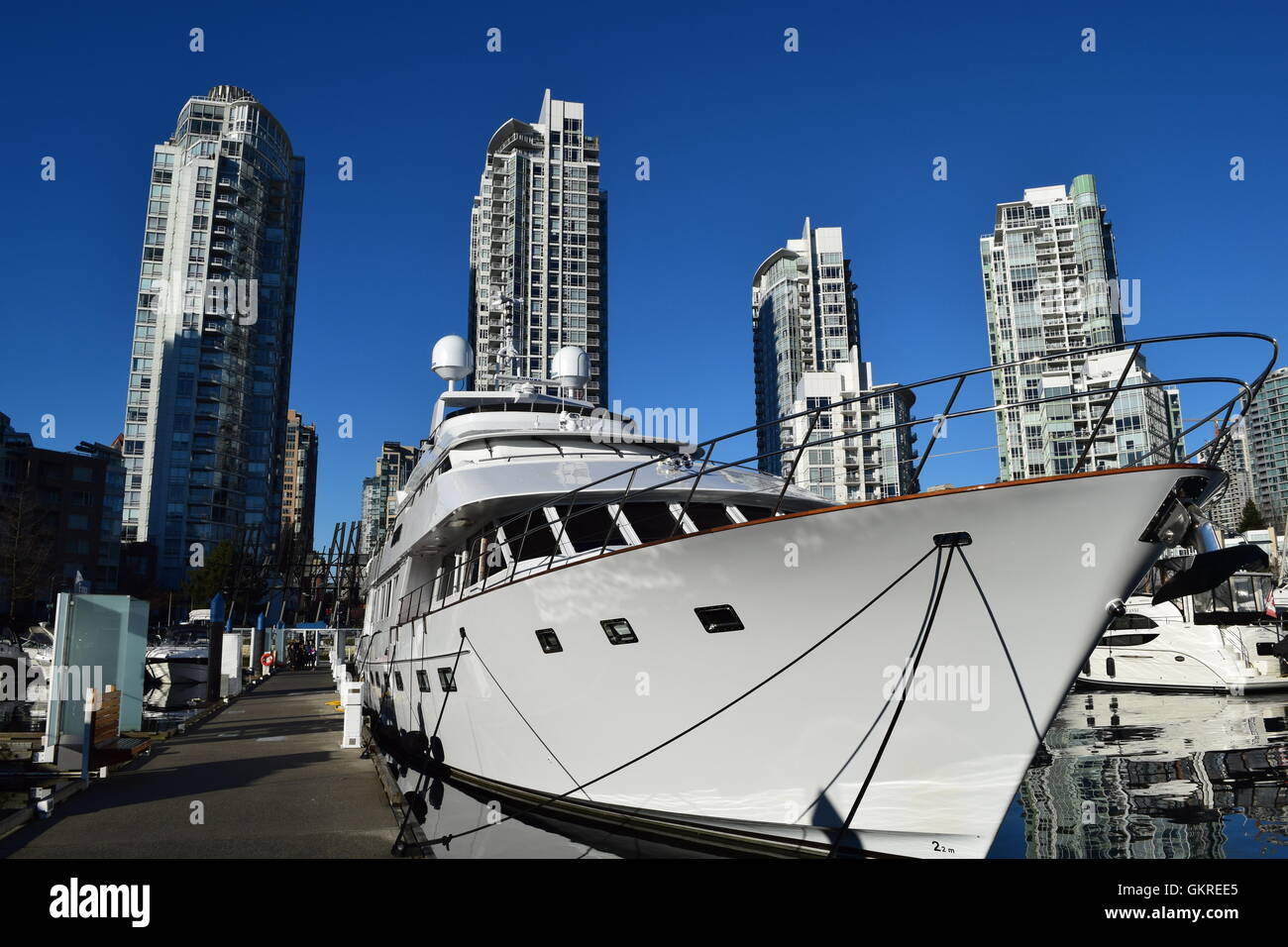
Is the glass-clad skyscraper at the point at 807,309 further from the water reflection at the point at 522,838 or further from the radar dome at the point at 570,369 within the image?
the water reflection at the point at 522,838

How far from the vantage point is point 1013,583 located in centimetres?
584

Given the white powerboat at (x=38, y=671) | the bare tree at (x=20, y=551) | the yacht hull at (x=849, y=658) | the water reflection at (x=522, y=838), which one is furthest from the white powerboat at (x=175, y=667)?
the yacht hull at (x=849, y=658)

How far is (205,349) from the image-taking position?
70.6 meters

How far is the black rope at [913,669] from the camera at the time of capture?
19.6 ft

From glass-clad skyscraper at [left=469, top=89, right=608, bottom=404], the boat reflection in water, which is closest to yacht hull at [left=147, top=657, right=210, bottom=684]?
the boat reflection in water

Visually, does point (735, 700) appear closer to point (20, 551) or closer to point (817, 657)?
point (817, 657)

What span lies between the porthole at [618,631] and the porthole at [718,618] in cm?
67

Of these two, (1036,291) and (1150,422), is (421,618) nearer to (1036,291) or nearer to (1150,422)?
(1150,422)

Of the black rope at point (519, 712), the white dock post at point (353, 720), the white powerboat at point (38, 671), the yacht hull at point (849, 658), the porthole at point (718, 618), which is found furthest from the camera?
the white powerboat at point (38, 671)

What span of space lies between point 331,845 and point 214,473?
231ft

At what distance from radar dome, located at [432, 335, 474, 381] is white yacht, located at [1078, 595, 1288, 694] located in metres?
18.4

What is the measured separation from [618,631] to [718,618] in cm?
97
